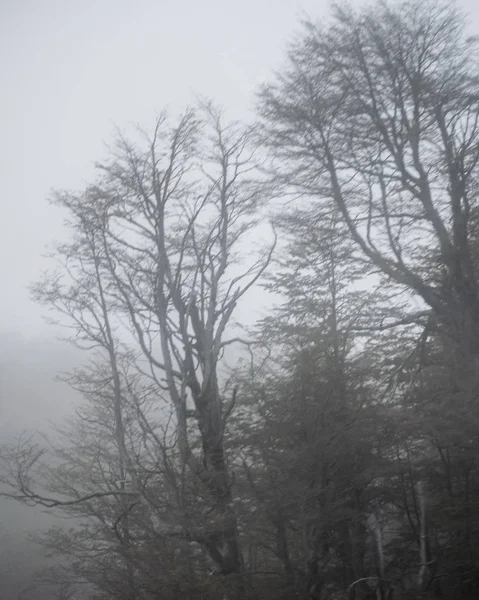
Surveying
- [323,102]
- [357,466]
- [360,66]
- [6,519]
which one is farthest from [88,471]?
[6,519]

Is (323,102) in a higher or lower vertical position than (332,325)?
higher

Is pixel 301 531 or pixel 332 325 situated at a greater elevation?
pixel 332 325

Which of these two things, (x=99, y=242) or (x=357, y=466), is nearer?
(x=357, y=466)

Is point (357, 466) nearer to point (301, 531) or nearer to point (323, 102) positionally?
point (301, 531)

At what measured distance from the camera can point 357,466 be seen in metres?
8.09

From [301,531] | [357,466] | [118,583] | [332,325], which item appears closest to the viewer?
[118,583]

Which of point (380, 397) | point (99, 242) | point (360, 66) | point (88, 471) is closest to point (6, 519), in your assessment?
point (88, 471)

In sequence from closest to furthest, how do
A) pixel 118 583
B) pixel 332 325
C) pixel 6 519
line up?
pixel 118 583 < pixel 332 325 < pixel 6 519

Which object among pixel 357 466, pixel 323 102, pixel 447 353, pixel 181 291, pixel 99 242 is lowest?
pixel 357 466

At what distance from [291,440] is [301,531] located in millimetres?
1319

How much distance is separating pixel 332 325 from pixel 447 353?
2.20 meters

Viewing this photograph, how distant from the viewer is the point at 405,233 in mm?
8820

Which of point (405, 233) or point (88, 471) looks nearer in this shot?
point (405, 233)

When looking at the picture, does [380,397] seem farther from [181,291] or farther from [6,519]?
[6,519]
